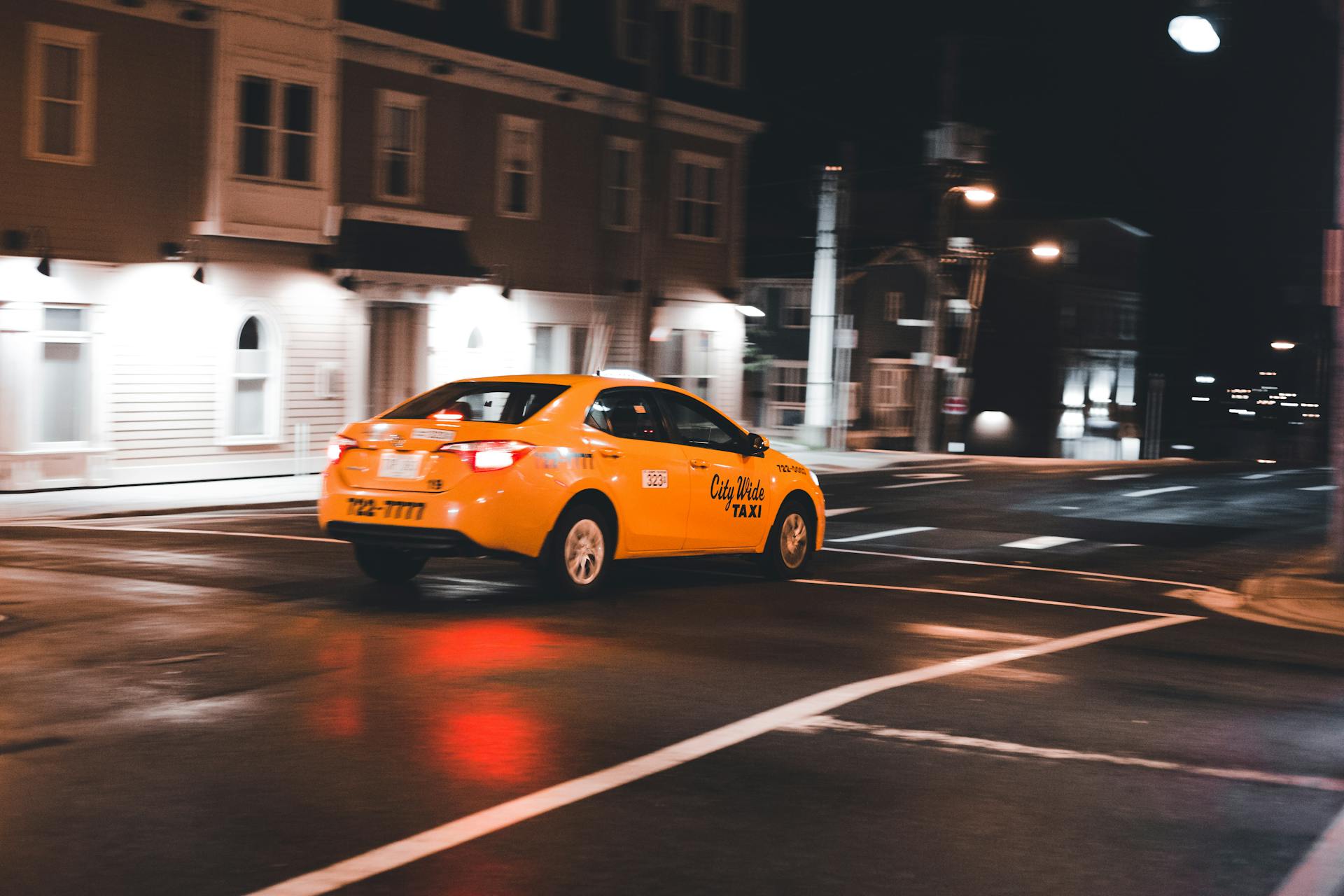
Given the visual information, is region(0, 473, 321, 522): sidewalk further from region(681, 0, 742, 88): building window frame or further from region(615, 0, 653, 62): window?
region(681, 0, 742, 88): building window frame

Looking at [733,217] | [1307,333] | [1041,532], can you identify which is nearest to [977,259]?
[733,217]

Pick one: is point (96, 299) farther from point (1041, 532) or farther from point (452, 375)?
point (1041, 532)

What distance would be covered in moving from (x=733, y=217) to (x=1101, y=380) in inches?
1626

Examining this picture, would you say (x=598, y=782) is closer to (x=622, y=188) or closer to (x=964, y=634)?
Result: (x=964, y=634)

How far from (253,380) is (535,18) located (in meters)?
10.0

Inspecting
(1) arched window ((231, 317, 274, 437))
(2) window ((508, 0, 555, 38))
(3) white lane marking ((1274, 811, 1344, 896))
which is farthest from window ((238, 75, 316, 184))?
(3) white lane marking ((1274, 811, 1344, 896))

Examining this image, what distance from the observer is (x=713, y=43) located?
3644 centimetres

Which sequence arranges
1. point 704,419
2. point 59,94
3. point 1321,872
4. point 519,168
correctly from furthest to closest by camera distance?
point 519,168
point 59,94
point 704,419
point 1321,872

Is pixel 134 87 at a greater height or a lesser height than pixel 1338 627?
greater

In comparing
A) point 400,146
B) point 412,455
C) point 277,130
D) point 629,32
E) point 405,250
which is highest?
point 629,32

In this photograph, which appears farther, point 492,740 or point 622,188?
point 622,188

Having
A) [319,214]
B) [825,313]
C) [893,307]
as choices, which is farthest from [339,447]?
[893,307]

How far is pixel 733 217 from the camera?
121 feet

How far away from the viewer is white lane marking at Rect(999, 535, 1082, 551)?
59.0ft
